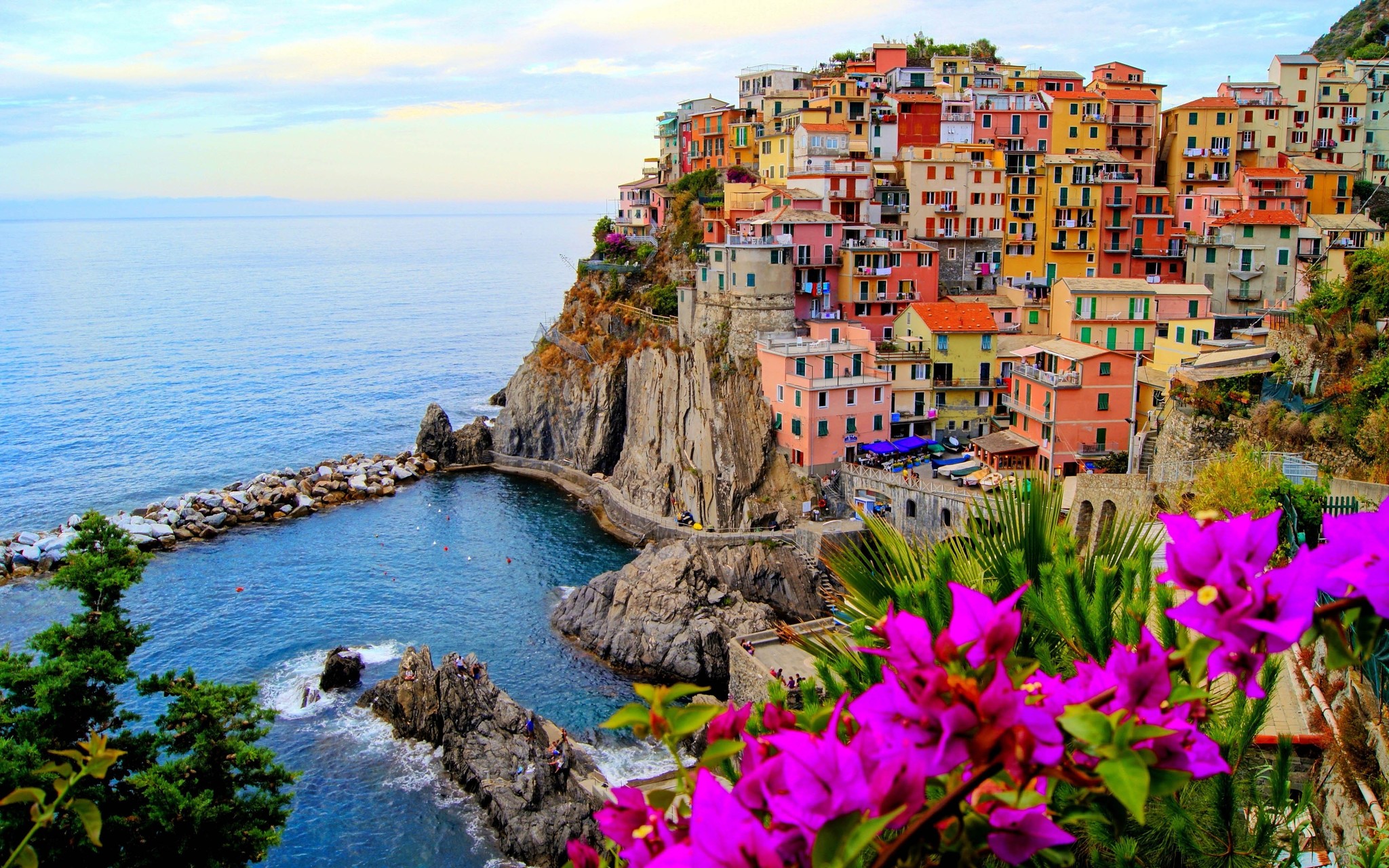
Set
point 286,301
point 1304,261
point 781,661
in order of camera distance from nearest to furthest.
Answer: point 781,661 < point 1304,261 < point 286,301

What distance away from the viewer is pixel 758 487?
4591 centimetres

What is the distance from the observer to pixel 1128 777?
226 centimetres

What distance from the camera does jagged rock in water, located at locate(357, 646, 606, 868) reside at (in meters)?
25.7

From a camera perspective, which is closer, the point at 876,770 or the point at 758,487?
the point at 876,770

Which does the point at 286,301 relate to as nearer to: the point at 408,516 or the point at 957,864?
the point at 408,516

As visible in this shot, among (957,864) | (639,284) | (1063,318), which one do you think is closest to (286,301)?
(639,284)

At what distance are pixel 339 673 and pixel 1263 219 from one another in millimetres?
45554

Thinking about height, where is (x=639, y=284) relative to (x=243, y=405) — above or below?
above

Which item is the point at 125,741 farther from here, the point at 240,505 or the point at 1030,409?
the point at 240,505

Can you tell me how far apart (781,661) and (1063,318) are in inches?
1036

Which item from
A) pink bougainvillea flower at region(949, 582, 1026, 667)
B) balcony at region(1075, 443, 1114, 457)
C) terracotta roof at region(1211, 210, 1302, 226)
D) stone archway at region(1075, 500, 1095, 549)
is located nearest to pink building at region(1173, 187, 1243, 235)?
terracotta roof at region(1211, 210, 1302, 226)

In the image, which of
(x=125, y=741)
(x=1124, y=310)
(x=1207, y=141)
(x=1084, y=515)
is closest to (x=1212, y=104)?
(x=1207, y=141)

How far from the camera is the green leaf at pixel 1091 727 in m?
2.35

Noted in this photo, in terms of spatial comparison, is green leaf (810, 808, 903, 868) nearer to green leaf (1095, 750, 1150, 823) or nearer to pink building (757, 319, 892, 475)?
green leaf (1095, 750, 1150, 823)
